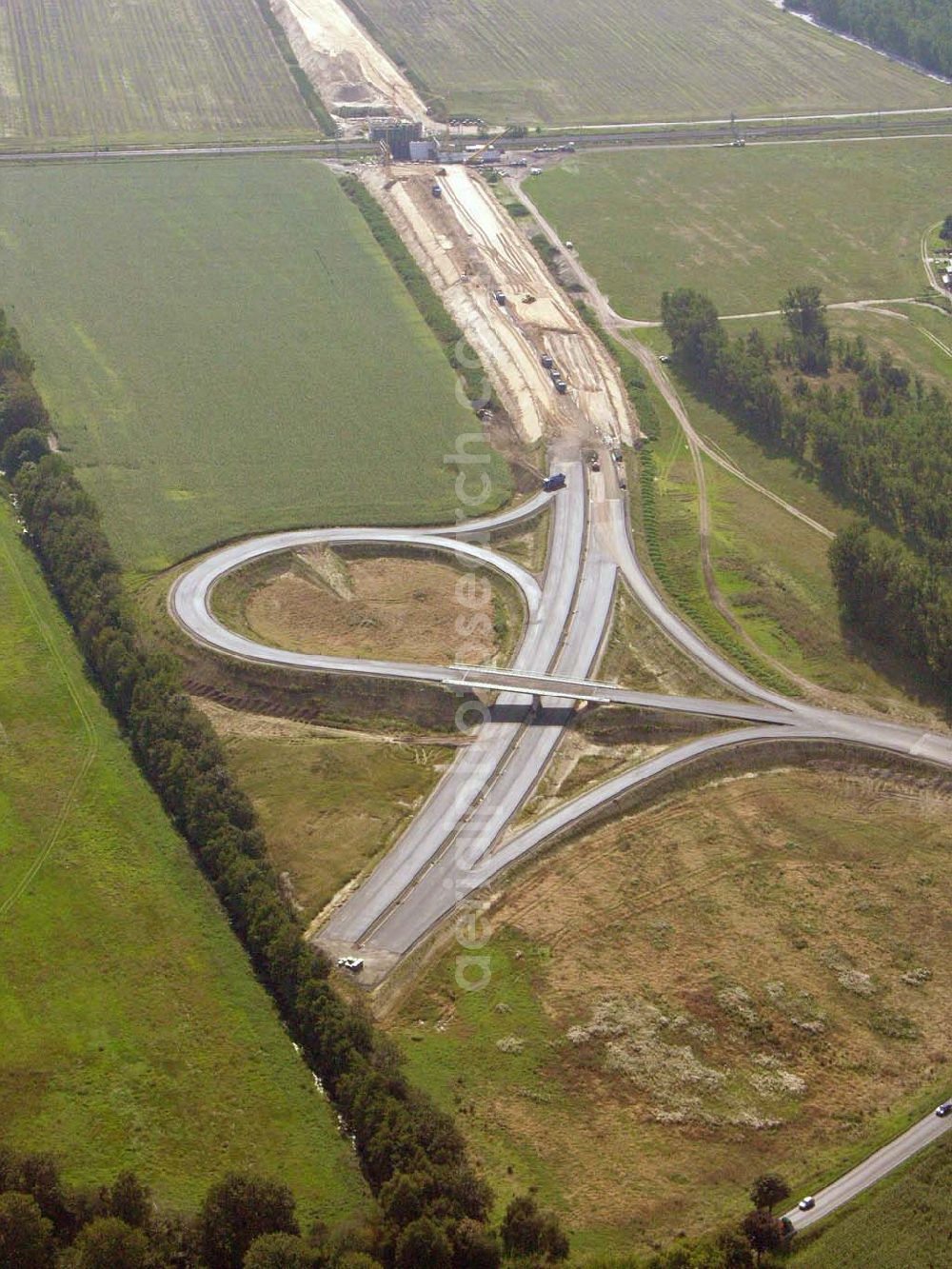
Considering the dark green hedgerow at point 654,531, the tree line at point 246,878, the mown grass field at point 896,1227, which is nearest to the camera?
the mown grass field at point 896,1227

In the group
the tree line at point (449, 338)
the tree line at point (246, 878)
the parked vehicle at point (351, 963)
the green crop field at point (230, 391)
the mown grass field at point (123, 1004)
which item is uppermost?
the tree line at point (449, 338)

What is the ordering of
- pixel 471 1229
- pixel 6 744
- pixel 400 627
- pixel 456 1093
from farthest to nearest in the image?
1. pixel 400 627
2. pixel 6 744
3. pixel 456 1093
4. pixel 471 1229

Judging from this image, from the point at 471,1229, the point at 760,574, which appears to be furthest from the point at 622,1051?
the point at 760,574

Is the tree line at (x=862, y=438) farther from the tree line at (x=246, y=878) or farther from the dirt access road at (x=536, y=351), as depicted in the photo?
the tree line at (x=246, y=878)

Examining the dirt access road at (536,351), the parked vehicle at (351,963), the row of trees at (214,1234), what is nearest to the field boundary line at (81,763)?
the parked vehicle at (351,963)

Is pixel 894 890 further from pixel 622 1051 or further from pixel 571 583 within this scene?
pixel 571 583

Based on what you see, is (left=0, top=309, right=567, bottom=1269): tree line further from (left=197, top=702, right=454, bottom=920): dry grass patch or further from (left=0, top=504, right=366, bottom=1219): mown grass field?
(left=197, top=702, right=454, bottom=920): dry grass patch

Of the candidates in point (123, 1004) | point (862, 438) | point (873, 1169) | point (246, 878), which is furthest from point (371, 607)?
point (873, 1169)

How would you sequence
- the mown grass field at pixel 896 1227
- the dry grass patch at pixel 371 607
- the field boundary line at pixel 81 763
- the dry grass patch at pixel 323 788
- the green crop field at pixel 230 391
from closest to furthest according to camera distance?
the mown grass field at pixel 896 1227 → the field boundary line at pixel 81 763 → the dry grass patch at pixel 323 788 → the dry grass patch at pixel 371 607 → the green crop field at pixel 230 391
